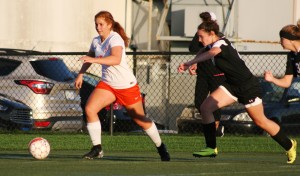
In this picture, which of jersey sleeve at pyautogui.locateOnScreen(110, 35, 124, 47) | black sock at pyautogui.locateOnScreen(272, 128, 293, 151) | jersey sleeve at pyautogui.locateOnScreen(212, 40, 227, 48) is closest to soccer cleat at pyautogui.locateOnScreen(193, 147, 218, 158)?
black sock at pyautogui.locateOnScreen(272, 128, 293, 151)

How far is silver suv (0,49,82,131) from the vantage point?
69.1ft

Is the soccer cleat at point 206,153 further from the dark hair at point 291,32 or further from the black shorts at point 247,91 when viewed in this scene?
the dark hair at point 291,32

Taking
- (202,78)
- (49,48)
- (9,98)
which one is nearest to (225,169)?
(202,78)

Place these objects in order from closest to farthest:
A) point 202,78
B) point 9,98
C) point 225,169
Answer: point 225,169 < point 202,78 < point 9,98

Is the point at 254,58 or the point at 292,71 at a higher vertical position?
the point at 292,71

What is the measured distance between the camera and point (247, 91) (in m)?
14.1

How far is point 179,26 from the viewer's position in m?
40.3

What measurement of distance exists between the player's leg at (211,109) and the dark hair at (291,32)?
43.7 inches

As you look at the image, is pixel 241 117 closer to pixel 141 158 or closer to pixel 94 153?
pixel 141 158

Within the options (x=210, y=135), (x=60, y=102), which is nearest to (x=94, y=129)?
(x=210, y=135)

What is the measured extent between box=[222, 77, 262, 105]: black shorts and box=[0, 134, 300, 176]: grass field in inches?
30.4

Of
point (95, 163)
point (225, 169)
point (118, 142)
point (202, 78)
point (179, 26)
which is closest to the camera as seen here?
point (225, 169)

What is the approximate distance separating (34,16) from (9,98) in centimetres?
1362

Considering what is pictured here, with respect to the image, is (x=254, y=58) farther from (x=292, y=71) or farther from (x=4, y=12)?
(x=292, y=71)
